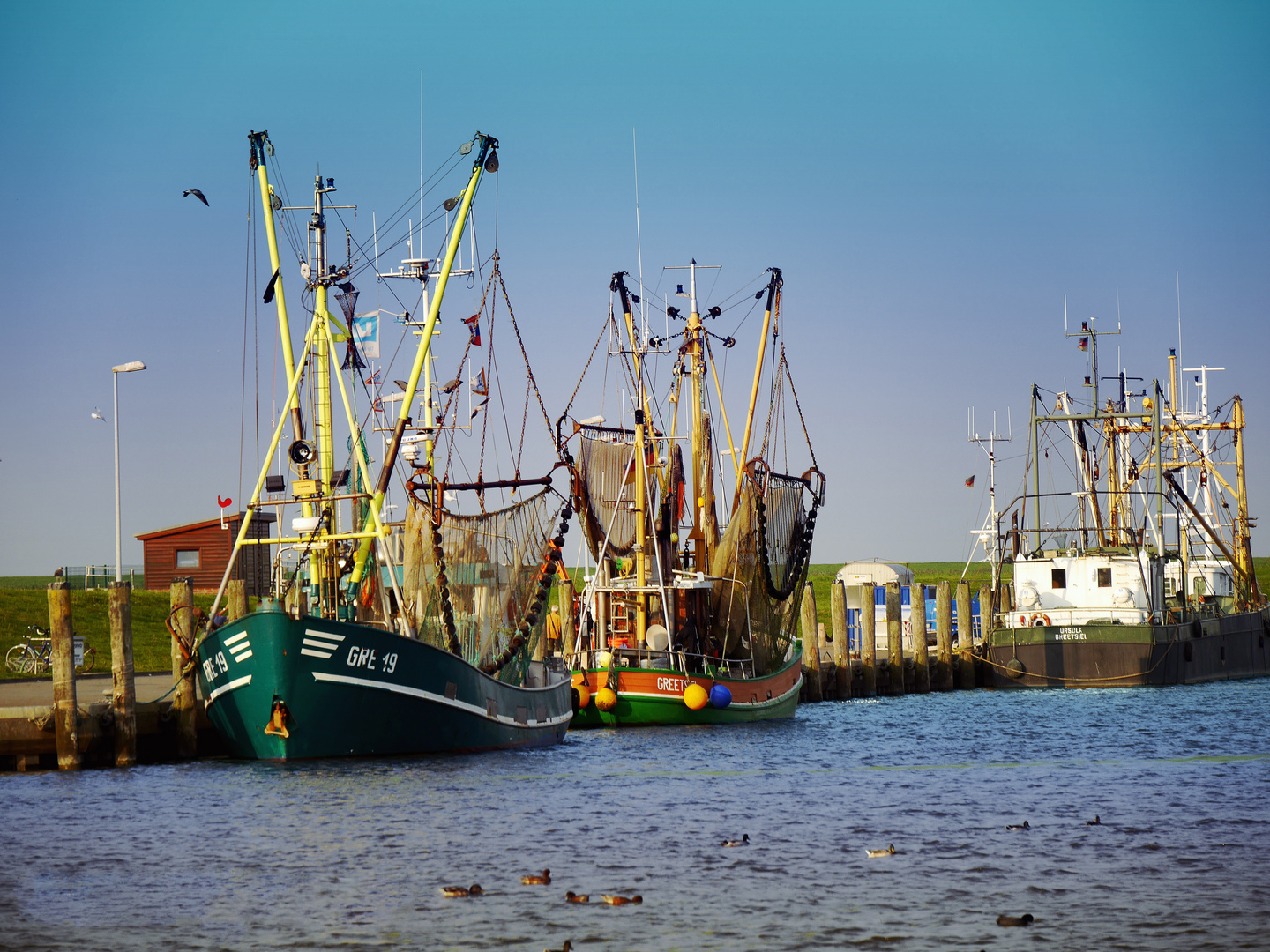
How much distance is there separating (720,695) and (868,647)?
18.7 meters

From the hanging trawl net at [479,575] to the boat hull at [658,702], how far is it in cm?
380

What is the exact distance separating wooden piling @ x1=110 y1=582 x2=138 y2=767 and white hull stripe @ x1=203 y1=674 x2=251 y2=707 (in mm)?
1484

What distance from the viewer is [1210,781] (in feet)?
97.7

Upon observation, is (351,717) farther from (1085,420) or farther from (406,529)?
(1085,420)

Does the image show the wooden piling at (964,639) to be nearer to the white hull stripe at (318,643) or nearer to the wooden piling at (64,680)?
the white hull stripe at (318,643)

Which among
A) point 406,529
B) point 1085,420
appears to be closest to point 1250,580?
point 1085,420

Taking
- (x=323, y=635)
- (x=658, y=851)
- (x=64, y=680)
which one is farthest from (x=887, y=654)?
(x=658, y=851)

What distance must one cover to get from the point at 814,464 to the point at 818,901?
29.2 metres

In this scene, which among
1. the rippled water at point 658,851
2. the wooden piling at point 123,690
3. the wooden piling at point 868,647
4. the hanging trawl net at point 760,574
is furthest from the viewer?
the wooden piling at point 868,647

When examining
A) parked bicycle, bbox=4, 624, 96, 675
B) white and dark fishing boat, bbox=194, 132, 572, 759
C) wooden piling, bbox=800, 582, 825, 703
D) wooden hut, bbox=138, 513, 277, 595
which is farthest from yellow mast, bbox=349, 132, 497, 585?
wooden hut, bbox=138, 513, 277, 595

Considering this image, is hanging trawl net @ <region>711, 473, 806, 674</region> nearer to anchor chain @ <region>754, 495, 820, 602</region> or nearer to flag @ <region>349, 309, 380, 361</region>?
anchor chain @ <region>754, 495, 820, 602</region>

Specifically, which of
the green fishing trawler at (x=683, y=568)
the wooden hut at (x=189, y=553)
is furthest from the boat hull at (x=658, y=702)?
the wooden hut at (x=189, y=553)

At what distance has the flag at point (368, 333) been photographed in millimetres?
34875

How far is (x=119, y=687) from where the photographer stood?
2947 centimetres
